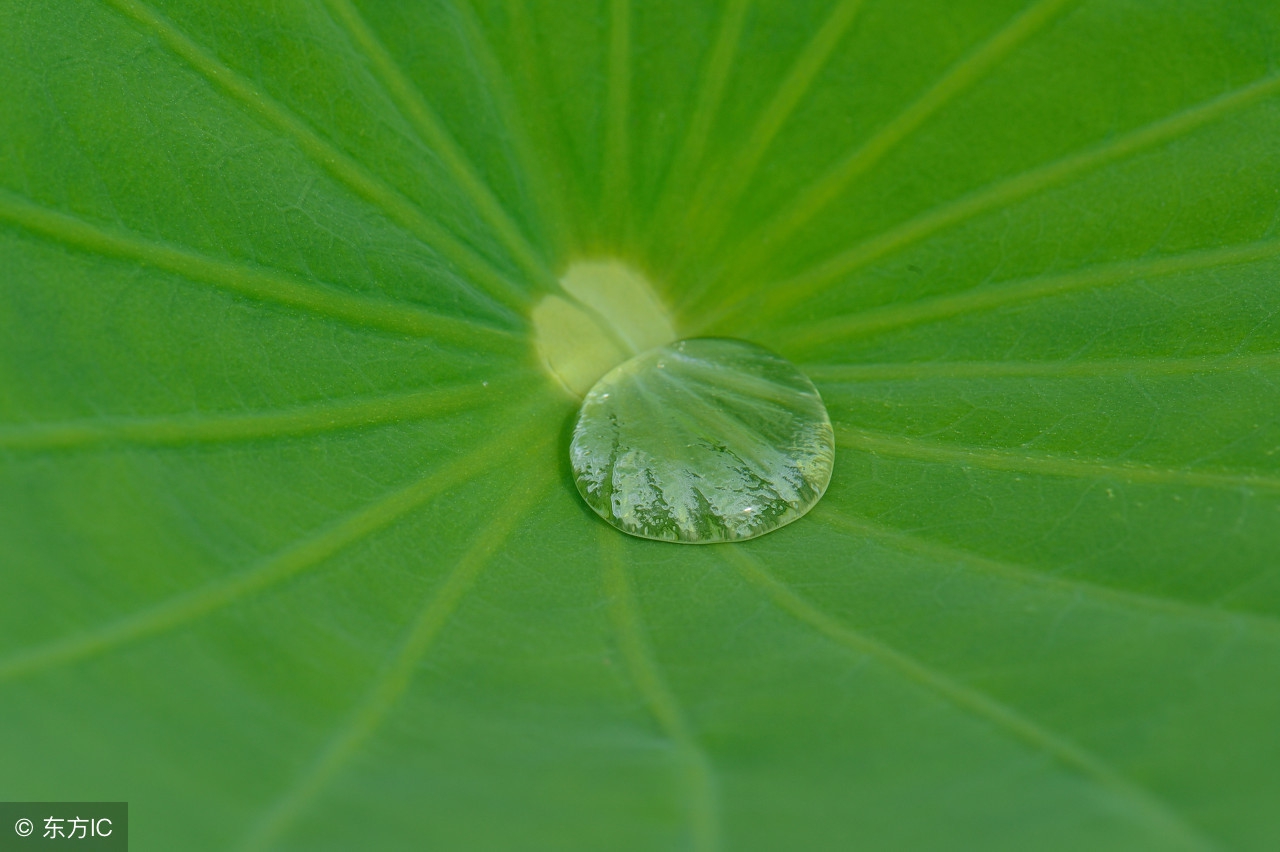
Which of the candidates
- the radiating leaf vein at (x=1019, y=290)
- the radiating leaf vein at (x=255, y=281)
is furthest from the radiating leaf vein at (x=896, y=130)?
the radiating leaf vein at (x=255, y=281)

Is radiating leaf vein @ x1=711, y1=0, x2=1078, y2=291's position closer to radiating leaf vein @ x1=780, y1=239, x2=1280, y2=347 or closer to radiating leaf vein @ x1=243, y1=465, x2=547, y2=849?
radiating leaf vein @ x1=780, y1=239, x2=1280, y2=347

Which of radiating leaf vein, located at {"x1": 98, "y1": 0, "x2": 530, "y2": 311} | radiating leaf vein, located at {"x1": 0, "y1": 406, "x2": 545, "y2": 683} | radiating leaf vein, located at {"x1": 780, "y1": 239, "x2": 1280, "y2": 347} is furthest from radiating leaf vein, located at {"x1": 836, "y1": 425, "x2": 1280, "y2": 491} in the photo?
radiating leaf vein, located at {"x1": 98, "y1": 0, "x2": 530, "y2": 311}

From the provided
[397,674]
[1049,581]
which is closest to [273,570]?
[397,674]

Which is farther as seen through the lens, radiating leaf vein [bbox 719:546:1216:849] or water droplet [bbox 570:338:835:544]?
water droplet [bbox 570:338:835:544]

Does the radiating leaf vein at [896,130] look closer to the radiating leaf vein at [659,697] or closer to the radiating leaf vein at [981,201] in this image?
the radiating leaf vein at [981,201]

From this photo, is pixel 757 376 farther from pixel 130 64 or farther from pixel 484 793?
pixel 130 64

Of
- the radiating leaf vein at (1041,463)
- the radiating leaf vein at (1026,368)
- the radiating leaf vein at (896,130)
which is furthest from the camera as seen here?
the radiating leaf vein at (896,130)

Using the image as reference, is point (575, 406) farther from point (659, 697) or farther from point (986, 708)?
point (986, 708)
